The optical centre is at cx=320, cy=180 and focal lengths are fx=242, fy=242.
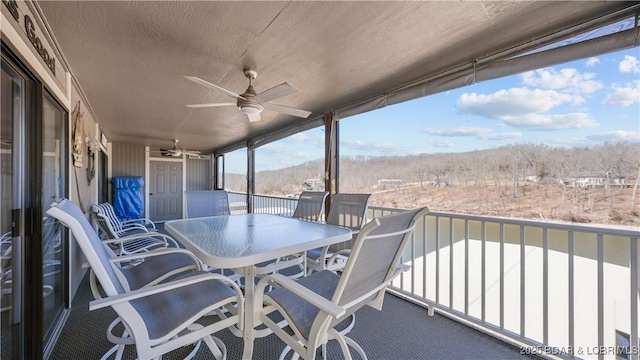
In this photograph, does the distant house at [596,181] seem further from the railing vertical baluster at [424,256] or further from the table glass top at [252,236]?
the table glass top at [252,236]

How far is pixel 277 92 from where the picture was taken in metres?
2.23

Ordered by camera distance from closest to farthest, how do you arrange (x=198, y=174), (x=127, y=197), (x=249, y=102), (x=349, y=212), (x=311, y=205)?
(x=249, y=102)
(x=349, y=212)
(x=311, y=205)
(x=127, y=197)
(x=198, y=174)

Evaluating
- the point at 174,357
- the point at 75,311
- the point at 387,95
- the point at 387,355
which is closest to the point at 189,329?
the point at 174,357

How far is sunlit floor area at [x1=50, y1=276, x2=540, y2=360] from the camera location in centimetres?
177

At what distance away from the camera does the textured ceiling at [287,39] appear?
5.26 ft

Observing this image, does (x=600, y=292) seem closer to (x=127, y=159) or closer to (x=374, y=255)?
(x=374, y=255)

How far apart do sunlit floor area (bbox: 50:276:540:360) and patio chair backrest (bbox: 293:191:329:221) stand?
1211 millimetres

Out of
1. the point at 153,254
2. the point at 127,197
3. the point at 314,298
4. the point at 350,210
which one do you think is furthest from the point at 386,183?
the point at 127,197

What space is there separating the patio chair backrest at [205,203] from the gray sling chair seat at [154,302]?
1662mm

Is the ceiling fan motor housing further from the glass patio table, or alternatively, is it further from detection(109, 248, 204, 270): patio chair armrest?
detection(109, 248, 204, 270): patio chair armrest

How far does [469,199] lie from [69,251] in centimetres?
411

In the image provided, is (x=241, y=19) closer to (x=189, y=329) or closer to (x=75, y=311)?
(x=189, y=329)

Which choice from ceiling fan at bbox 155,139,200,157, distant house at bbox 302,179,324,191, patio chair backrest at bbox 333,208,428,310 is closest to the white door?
ceiling fan at bbox 155,139,200,157

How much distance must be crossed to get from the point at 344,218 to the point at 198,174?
722cm
